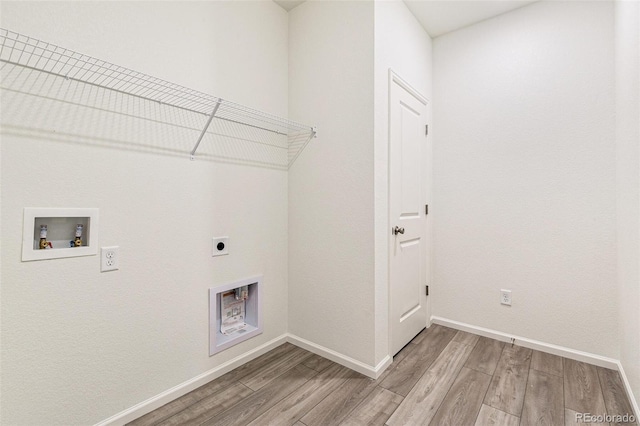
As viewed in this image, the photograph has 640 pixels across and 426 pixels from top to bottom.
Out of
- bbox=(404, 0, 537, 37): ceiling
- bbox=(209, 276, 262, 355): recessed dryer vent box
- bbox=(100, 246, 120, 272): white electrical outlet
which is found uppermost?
bbox=(404, 0, 537, 37): ceiling

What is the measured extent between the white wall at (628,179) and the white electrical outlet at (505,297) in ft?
2.07

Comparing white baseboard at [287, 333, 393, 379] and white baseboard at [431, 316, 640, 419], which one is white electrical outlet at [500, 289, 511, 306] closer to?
white baseboard at [431, 316, 640, 419]

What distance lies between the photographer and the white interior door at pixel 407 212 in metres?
2.10

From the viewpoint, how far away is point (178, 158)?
168cm

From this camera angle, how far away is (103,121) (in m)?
1.41

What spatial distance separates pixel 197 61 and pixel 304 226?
1328mm

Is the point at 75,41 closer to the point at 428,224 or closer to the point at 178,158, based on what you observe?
the point at 178,158

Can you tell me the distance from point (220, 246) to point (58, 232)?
81 cm

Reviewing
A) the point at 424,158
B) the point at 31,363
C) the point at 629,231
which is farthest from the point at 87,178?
the point at 629,231

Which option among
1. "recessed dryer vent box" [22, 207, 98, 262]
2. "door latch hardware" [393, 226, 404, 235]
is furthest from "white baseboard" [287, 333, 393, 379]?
"recessed dryer vent box" [22, 207, 98, 262]

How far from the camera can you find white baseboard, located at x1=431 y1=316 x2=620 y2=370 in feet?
6.48

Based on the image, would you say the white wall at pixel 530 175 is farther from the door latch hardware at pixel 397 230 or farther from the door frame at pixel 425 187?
the door latch hardware at pixel 397 230

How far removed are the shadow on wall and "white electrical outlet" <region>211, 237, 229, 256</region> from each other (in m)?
0.53
